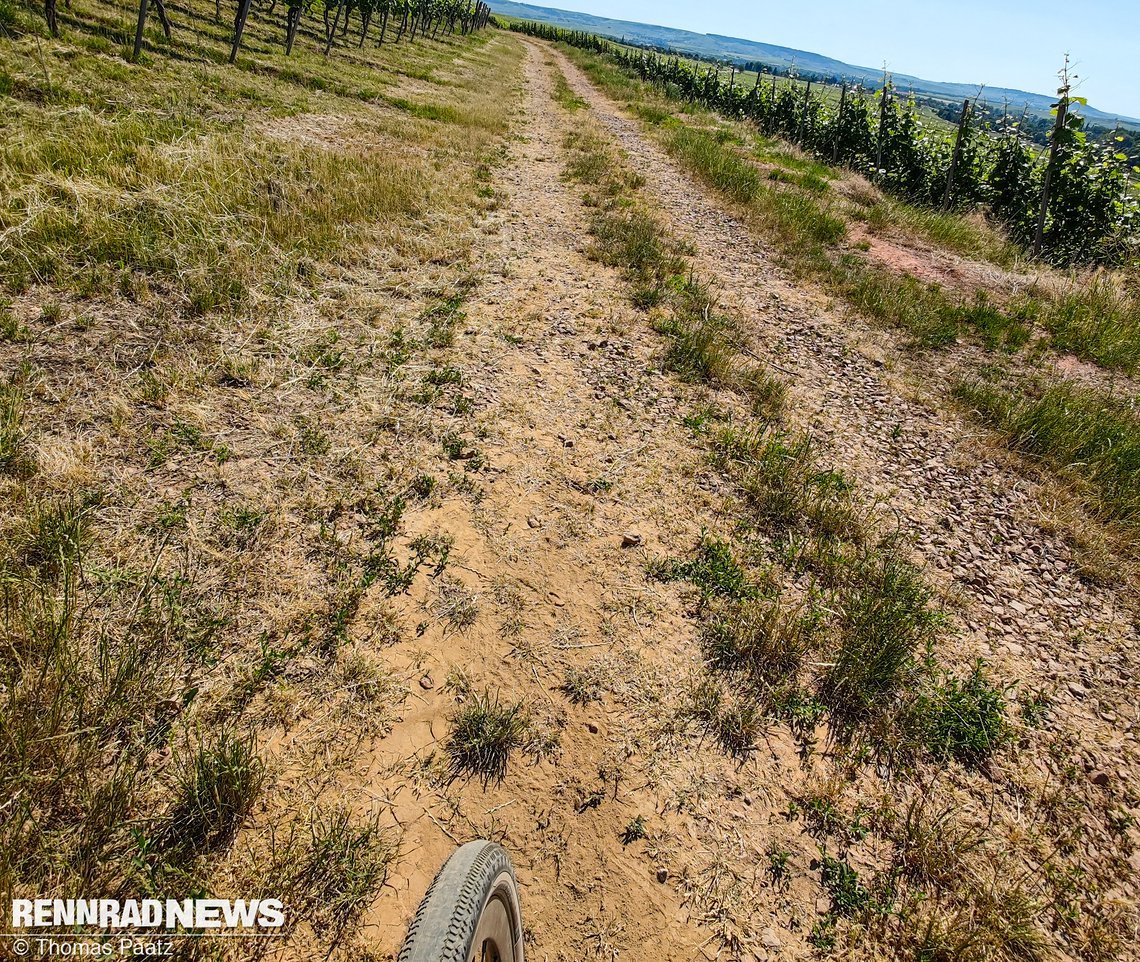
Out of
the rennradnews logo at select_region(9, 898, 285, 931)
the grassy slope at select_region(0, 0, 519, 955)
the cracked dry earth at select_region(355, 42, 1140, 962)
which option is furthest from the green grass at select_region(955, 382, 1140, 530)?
the rennradnews logo at select_region(9, 898, 285, 931)

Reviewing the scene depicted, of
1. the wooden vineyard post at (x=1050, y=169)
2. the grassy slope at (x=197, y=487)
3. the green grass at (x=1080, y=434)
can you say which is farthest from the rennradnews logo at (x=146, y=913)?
the wooden vineyard post at (x=1050, y=169)

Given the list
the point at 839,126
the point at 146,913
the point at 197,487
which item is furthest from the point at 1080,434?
the point at 839,126

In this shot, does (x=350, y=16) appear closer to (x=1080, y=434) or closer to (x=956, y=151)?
(x=956, y=151)

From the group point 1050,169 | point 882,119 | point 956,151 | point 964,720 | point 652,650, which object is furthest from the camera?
point 882,119

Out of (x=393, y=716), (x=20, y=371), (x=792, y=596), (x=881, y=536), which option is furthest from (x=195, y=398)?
(x=881, y=536)

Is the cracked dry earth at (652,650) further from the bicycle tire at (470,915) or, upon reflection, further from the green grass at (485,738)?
the bicycle tire at (470,915)
